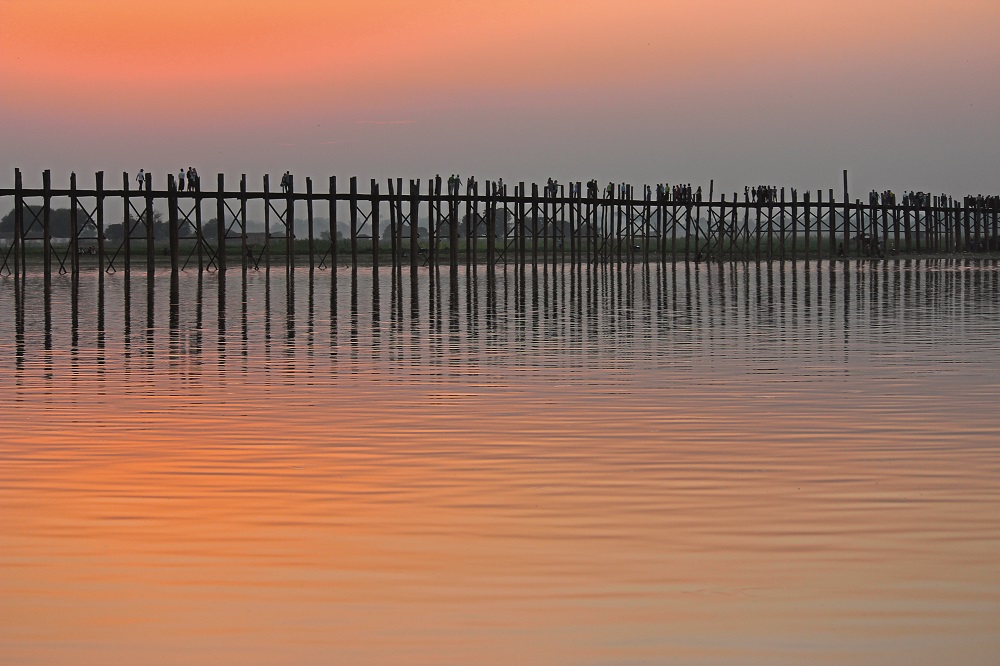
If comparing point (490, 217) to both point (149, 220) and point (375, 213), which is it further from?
point (149, 220)

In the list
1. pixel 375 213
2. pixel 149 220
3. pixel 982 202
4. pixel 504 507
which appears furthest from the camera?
pixel 982 202

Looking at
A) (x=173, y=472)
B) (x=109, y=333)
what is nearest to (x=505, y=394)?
(x=173, y=472)

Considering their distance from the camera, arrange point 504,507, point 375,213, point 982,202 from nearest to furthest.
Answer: point 504,507 < point 375,213 < point 982,202

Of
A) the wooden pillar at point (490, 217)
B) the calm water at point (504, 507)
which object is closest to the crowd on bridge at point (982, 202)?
the wooden pillar at point (490, 217)

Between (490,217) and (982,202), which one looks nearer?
(490,217)

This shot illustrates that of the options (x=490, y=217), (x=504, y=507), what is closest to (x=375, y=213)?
(x=490, y=217)

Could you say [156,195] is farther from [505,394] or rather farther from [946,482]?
[946,482]

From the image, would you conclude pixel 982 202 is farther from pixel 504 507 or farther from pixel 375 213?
pixel 504 507

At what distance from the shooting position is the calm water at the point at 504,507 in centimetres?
550

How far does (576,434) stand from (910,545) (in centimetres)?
389

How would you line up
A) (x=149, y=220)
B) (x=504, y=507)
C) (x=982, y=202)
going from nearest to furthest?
(x=504, y=507), (x=149, y=220), (x=982, y=202)

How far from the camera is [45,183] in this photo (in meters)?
41.7

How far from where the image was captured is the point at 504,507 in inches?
307

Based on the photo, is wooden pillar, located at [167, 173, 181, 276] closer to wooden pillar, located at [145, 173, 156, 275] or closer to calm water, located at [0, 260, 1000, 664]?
wooden pillar, located at [145, 173, 156, 275]
